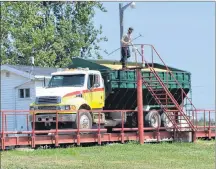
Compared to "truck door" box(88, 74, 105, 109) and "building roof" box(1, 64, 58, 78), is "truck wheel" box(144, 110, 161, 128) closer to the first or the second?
"truck door" box(88, 74, 105, 109)

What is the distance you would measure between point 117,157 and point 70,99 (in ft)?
15.1

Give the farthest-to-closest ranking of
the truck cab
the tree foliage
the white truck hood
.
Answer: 1. the tree foliage
2. the white truck hood
3. the truck cab

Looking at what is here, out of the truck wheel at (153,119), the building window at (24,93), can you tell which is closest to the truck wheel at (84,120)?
the truck wheel at (153,119)

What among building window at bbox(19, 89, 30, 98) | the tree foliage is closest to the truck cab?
building window at bbox(19, 89, 30, 98)

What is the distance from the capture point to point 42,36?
46.2 metres

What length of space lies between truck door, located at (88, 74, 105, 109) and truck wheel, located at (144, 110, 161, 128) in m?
2.38

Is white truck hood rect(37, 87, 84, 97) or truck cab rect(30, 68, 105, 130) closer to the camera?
truck cab rect(30, 68, 105, 130)

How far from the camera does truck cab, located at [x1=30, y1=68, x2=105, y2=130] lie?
19.9m

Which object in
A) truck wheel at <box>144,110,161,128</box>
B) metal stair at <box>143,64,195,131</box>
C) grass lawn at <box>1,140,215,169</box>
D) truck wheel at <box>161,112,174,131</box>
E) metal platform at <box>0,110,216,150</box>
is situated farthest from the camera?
truck wheel at <box>161,112,174,131</box>

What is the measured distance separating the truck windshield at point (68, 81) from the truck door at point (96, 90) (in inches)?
14.0

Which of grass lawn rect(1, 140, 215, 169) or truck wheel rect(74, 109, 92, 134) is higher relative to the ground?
truck wheel rect(74, 109, 92, 134)

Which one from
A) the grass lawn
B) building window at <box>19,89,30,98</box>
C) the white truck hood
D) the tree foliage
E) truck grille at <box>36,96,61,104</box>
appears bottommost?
the grass lawn

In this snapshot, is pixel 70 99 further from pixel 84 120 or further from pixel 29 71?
pixel 29 71

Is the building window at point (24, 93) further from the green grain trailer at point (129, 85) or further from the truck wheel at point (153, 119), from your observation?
the truck wheel at point (153, 119)
